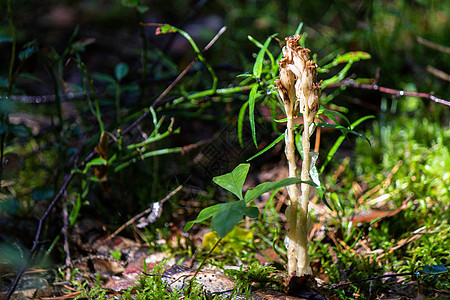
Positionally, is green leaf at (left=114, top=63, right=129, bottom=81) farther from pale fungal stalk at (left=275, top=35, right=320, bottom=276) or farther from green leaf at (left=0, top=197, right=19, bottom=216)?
pale fungal stalk at (left=275, top=35, right=320, bottom=276)

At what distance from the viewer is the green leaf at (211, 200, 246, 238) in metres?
0.97

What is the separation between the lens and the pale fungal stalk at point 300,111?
1195 millimetres

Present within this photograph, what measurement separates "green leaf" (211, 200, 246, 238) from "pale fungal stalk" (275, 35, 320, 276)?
260 mm

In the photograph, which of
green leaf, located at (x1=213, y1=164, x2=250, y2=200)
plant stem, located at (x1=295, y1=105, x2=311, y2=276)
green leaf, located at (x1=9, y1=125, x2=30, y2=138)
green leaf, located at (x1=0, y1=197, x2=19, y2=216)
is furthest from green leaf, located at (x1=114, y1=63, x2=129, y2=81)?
plant stem, located at (x1=295, y1=105, x2=311, y2=276)

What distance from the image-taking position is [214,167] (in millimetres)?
2203

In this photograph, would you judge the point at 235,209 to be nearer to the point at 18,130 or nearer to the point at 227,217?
the point at 227,217

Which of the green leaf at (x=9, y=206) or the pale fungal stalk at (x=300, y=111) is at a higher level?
the pale fungal stalk at (x=300, y=111)

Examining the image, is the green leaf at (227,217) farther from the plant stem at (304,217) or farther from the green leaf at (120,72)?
the green leaf at (120,72)

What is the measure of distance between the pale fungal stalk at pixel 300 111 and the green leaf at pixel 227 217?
0.85ft

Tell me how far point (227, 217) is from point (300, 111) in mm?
460

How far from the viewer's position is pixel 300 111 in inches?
48.8

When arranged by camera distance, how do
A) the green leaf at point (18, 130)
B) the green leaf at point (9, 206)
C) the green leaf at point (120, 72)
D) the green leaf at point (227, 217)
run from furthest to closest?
the green leaf at point (120, 72), the green leaf at point (18, 130), the green leaf at point (9, 206), the green leaf at point (227, 217)

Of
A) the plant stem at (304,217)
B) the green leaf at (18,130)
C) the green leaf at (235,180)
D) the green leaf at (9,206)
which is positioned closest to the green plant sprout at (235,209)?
the green leaf at (235,180)

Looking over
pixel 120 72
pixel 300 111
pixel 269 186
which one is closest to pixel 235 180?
pixel 269 186
